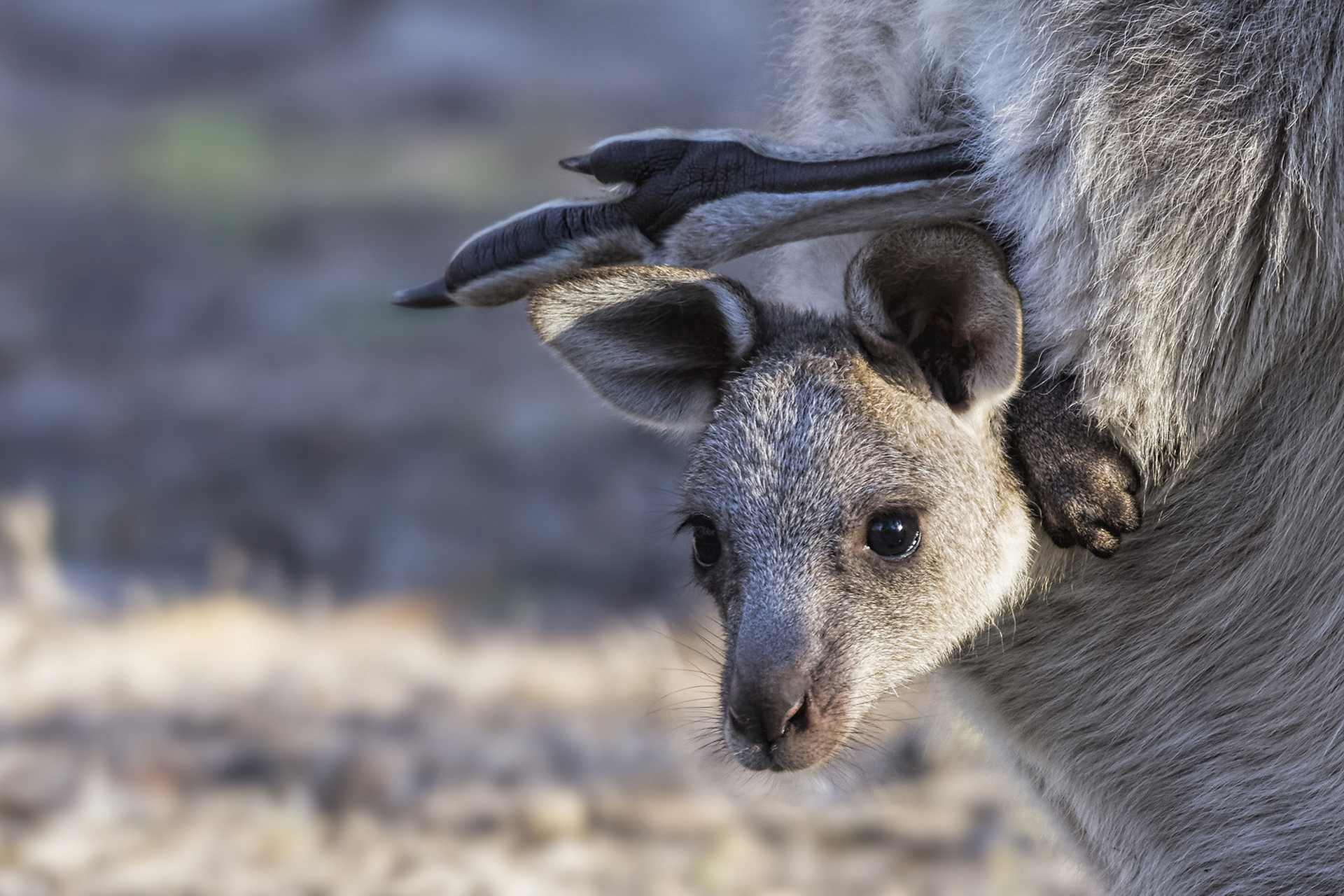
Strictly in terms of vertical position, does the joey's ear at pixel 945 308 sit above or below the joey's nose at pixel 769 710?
above

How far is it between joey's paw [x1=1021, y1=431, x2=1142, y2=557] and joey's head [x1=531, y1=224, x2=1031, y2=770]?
0.19 ft

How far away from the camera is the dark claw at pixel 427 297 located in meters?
2.04

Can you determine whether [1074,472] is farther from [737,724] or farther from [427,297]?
[427,297]

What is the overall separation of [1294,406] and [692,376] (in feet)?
2.62

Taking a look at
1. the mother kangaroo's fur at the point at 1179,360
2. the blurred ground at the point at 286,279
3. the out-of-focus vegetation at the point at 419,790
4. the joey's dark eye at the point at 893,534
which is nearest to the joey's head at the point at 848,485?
the joey's dark eye at the point at 893,534

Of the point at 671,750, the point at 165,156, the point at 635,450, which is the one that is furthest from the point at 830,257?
the point at 165,156

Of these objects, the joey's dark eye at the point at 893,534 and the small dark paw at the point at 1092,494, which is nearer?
the small dark paw at the point at 1092,494

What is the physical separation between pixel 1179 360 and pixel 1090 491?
19cm

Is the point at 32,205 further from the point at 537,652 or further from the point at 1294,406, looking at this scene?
the point at 1294,406

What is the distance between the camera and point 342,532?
4.95 m

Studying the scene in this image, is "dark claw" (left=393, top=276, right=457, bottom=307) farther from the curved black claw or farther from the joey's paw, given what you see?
the joey's paw

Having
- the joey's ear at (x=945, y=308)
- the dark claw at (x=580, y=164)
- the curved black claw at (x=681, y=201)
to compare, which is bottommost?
the joey's ear at (x=945, y=308)

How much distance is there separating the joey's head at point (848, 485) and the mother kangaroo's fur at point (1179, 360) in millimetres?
113

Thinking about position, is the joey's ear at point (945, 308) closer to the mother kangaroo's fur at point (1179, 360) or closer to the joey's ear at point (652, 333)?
the mother kangaroo's fur at point (1179, 360)
